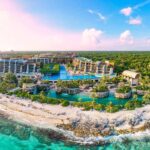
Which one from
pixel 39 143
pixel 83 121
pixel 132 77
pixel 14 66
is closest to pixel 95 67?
pixel 132 77

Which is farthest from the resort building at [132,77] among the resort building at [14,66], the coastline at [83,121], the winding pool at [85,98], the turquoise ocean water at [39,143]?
the turquoise ocean water at [39,143]

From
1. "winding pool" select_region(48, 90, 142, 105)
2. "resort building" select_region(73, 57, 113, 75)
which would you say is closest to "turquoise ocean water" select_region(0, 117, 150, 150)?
"winding pool" select_region(48, 90, 142, 105)

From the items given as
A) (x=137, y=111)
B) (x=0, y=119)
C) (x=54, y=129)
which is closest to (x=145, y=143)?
(x=137, y=111)

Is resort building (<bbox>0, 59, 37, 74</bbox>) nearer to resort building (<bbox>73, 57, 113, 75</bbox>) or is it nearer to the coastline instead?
resort building (<bbox>73, 57, 113, 75</bbox>)

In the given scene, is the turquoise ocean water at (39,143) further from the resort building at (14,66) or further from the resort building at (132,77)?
the resort building at (14,66)

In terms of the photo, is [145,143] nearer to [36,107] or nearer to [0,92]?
[36,107]

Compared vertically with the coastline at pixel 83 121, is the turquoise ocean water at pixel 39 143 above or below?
below
